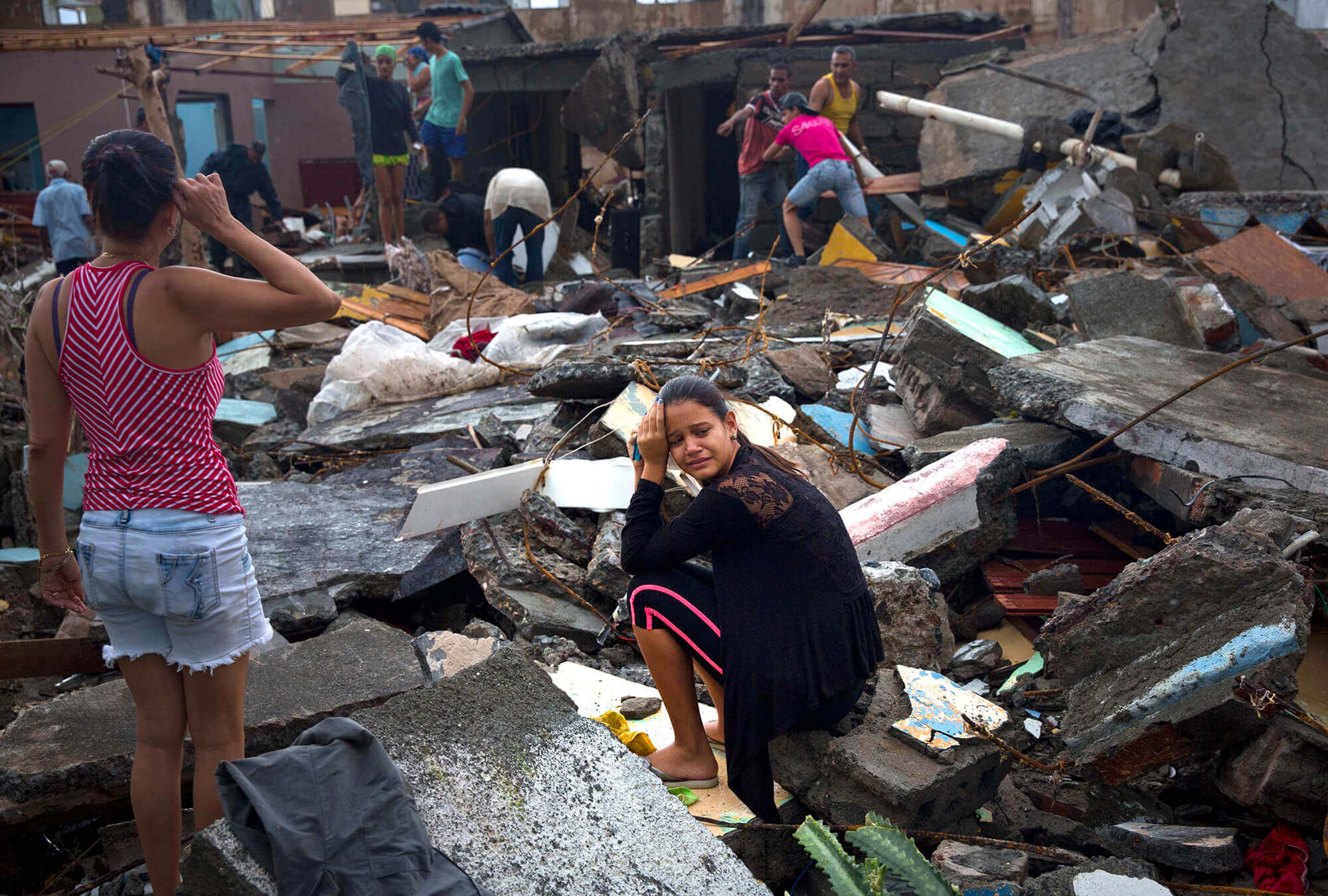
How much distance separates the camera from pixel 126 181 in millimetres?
1994

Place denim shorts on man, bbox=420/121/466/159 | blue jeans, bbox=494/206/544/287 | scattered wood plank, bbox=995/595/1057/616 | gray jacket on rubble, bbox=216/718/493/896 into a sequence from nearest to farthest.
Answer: gray jacket on rubble, bbox=216/718/493/896 → scattered wood plank, bbox=995/595/1057/616 → blue jeans, bbox=494/206/544/287 → denim shorts on man, bbox=420/121/466/159

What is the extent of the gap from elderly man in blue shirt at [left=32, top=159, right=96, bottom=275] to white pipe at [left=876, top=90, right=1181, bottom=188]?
7947 millimetres

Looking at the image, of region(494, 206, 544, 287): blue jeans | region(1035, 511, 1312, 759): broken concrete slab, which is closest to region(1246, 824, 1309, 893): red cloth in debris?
region(1035, 511, 1312, 759): broken concrete slab

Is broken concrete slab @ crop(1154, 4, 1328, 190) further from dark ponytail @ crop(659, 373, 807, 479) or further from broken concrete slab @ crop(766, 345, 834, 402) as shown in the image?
dark ponytail @ crop(659, 373, 807, 479)

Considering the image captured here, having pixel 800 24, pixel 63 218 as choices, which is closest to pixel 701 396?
pixel 63 218

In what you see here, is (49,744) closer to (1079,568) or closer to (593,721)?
(593,721)

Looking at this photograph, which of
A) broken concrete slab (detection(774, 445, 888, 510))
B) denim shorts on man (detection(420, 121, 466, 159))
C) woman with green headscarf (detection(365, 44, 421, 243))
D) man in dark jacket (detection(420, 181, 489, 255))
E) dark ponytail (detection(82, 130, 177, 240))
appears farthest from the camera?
denim shorts on man (detection(420, 121, 466, 159))

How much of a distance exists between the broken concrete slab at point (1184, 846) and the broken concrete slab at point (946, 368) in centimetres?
243

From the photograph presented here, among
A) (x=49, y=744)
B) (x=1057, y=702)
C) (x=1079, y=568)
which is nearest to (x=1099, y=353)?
(x=1079, y=568)

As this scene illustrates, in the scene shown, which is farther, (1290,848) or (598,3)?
(598,3)

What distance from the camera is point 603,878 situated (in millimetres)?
2018

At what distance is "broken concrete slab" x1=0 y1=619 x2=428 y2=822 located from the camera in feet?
8.34

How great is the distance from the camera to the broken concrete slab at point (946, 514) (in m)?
3.65

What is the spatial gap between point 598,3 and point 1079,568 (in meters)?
20.4
